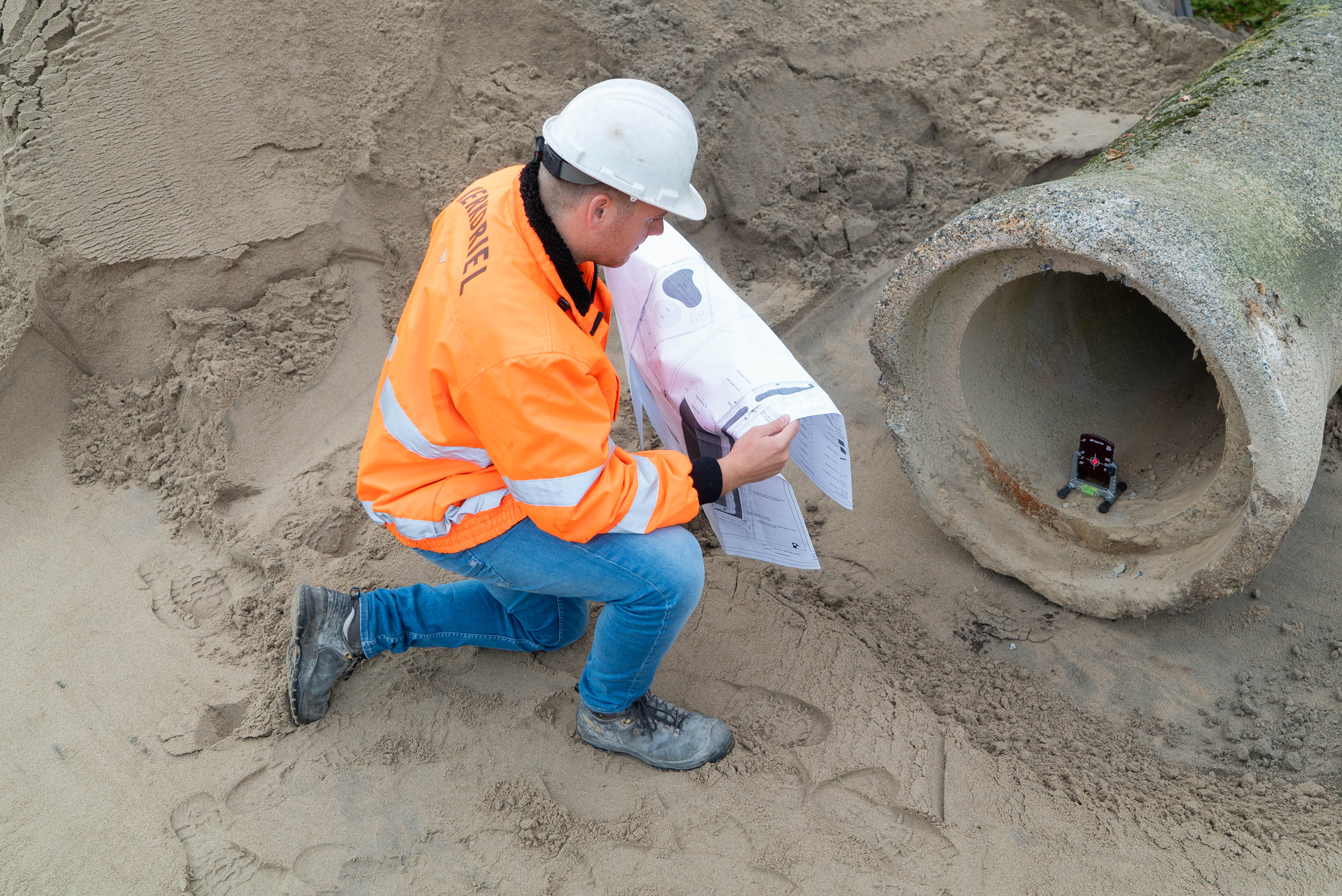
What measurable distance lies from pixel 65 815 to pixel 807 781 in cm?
185

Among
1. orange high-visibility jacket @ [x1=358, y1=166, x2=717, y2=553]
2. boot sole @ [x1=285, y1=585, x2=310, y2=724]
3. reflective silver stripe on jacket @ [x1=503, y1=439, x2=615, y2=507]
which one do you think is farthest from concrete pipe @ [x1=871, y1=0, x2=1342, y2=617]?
boot sole @ [x1=285, y1=585, x2=310, y2=724]

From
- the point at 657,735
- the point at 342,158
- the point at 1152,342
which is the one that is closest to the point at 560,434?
the point at 657,735

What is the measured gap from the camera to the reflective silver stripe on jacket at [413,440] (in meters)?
2.13

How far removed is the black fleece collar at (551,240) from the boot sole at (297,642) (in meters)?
1.12

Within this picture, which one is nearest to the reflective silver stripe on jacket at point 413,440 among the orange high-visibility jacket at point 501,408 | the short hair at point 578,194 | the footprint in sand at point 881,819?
the orange high-visibility jacket at point 501,408

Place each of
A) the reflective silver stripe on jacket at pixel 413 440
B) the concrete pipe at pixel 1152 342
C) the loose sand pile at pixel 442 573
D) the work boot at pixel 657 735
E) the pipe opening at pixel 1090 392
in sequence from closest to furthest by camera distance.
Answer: the reflective silver stripe on jacket at pixel 413 440
the concrete pipe at pixel 1152 342
the loose sand pile at pixel 442 573
the work boot at pixel 657 735
the pipe opening at pixel 1090 392

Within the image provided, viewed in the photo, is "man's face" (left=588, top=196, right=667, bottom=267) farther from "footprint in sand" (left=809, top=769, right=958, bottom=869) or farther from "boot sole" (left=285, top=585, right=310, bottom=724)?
"footprint in sand" (left=809, top=769, right=958, bottom=869)

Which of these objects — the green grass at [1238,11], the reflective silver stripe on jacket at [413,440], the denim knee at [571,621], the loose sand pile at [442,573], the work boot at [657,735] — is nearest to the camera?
the reflective silver stripe on jacket at [413,440]

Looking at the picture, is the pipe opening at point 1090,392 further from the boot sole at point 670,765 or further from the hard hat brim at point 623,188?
the boot sole at point 670,765

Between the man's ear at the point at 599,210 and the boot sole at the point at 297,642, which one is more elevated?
the man's ear at the point at 599,210

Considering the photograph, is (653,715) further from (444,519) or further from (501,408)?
(501,408)

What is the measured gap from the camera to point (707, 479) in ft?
7.27

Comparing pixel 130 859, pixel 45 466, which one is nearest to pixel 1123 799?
pixel 130 859

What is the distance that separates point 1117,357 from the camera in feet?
11.1
